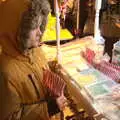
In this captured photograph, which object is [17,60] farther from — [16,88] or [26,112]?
[26,112]

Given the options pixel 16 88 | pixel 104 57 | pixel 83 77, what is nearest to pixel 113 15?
pixel 104 57

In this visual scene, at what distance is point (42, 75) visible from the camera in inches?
52.5

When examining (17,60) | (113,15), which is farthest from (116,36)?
(17,60)

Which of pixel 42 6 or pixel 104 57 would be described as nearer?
pixel 42 6

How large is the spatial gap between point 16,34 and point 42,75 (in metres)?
0.26

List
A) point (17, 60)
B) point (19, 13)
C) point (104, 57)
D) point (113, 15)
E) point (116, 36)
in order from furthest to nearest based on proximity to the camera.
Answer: point (113, 15), point (116, 36), point (104, 57), point (17, 60), point (19, 13)

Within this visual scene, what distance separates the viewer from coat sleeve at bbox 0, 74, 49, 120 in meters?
1.18

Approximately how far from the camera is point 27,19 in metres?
1.15

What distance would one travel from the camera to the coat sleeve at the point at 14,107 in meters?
1.18

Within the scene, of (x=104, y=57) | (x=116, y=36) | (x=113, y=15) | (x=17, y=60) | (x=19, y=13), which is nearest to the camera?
(x=19, y=13)

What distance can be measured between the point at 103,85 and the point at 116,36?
0.58 m

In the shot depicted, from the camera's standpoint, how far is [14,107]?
3.93 feet

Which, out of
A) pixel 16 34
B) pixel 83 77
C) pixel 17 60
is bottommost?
Answer: pixel 83 77

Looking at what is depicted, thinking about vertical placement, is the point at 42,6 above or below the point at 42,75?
above
